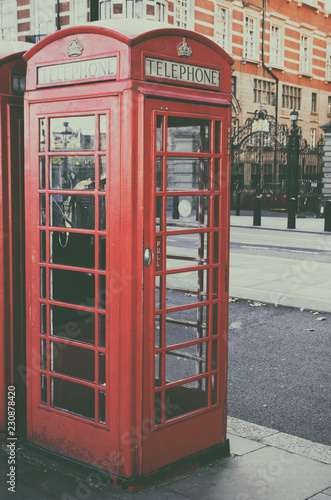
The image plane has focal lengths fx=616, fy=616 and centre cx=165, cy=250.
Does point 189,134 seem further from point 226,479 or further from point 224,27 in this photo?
point 224,27

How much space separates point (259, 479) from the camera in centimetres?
338

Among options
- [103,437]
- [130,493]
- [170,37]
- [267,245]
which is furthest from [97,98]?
[267,245]

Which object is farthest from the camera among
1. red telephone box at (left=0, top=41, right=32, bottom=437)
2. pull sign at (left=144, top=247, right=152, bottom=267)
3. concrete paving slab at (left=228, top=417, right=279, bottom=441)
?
concrete paving slab at (left=228, top=417, right=279, bottom=441)

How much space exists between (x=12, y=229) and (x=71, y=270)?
56 centimetres

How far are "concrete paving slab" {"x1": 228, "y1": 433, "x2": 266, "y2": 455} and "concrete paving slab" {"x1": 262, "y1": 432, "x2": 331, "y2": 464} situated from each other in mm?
108

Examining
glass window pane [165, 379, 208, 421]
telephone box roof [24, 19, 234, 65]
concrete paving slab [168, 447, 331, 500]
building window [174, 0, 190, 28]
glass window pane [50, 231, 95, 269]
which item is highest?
building window [174, 0, 190, 28]

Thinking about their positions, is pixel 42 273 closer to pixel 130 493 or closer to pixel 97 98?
pixel 97 98

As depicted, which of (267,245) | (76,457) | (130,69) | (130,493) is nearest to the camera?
(130,69)

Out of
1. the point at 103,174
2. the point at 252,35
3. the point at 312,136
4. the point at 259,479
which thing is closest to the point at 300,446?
the point at 259,479

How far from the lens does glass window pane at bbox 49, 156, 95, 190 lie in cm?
337

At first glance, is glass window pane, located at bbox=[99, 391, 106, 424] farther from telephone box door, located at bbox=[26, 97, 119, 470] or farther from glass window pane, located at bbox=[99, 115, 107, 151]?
glass window pane, located at bbox=[99, 115, 107, 151]

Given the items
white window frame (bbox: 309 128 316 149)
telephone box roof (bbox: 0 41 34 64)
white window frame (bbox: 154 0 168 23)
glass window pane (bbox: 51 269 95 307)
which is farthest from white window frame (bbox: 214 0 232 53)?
glass window pane (bbox: 51 269 95 307)

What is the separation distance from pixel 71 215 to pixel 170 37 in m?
1.11

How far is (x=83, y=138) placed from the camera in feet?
10.8
